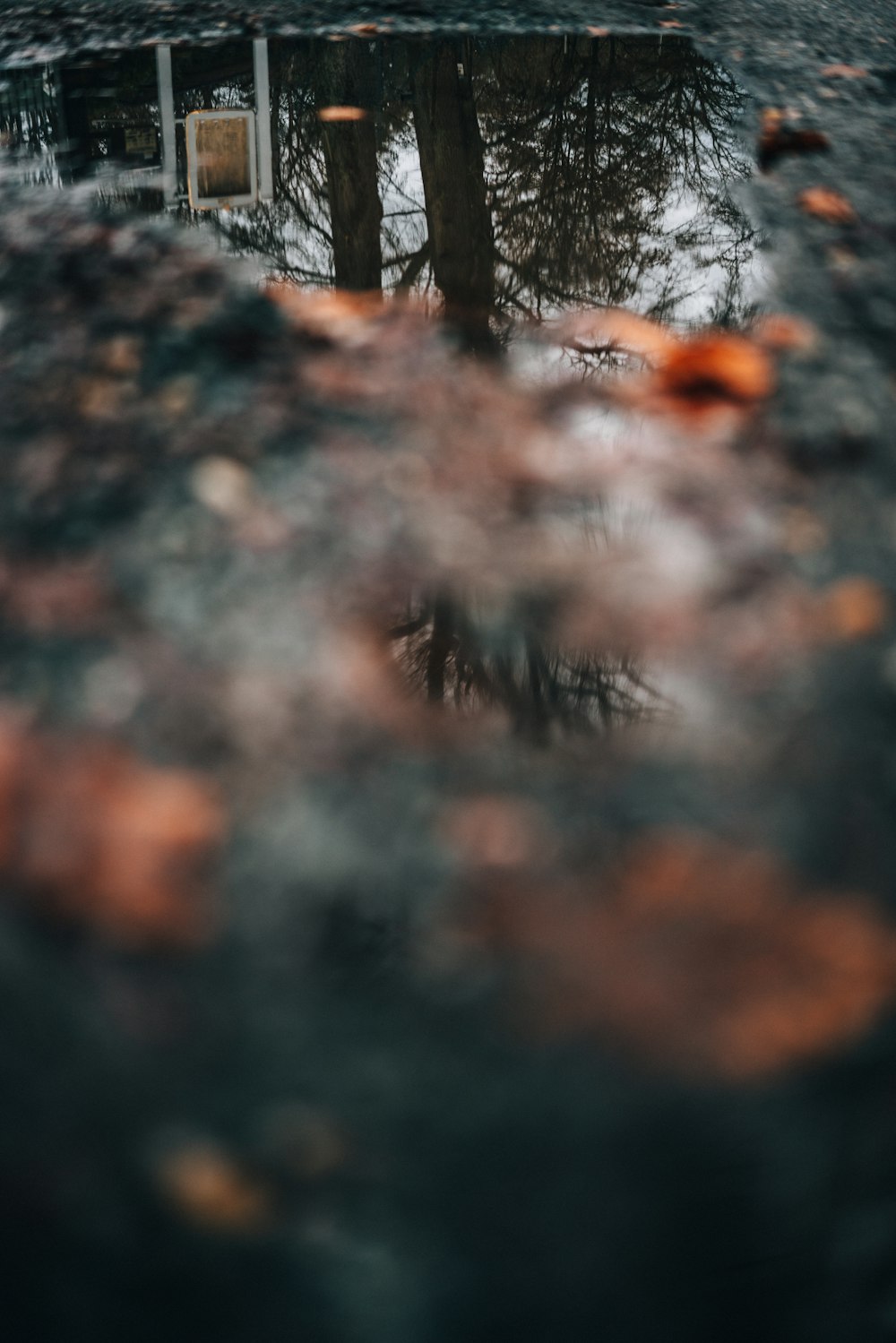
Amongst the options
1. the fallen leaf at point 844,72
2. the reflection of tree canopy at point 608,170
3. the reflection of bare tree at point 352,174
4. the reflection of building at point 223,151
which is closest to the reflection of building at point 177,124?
the reflection of building at point 223,151

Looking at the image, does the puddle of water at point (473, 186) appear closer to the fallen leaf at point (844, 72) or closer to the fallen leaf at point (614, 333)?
the fallen leaf at point (614, 333)

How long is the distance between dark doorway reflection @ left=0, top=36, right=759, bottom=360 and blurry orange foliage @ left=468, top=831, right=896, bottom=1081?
631 millimetres

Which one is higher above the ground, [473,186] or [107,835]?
[473,186]

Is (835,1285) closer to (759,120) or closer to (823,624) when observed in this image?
(823,624)

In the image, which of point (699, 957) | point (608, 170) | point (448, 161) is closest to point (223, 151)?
Answer: point (448, 161)

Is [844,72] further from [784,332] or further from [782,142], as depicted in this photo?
[784,332]

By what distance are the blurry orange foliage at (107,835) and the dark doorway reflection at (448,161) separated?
0.60 metres

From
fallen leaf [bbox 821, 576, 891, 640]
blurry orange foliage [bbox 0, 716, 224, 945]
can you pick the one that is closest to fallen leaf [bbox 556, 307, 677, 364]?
fallen leaf [bbox 821, 576, 891, 640]

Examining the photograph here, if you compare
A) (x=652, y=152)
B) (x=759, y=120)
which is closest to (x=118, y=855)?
(x=652, y=152)

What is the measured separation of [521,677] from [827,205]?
97 centimetres

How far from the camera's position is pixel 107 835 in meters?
0.56

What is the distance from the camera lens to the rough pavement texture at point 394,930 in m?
0.43

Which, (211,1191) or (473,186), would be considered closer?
(211,1191)

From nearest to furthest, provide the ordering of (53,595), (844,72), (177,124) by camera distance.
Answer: (53,595) → (177,124) → (844,72)
